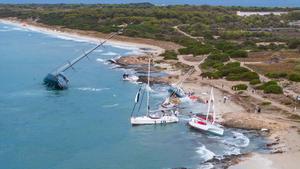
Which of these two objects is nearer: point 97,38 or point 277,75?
point 277,75

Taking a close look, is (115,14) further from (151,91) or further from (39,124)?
(39,124)

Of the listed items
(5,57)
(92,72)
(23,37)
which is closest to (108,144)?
(92,72)

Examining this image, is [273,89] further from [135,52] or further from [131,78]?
[135,52]

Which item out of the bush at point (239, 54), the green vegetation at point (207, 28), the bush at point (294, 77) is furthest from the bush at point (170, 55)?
the bush at point (294, 77)

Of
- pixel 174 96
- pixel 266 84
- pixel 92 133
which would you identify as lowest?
pixel 92 133

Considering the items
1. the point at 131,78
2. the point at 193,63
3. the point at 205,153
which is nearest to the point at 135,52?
the point at 193,63

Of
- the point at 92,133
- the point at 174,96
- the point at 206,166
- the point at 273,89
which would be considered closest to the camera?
the point at 206,166

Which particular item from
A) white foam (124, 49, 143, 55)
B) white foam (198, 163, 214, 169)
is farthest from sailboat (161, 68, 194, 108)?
white foam (124, 49, 143, 55)

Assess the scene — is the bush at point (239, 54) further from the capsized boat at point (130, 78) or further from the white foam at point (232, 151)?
the white foam at point (232, 151)
